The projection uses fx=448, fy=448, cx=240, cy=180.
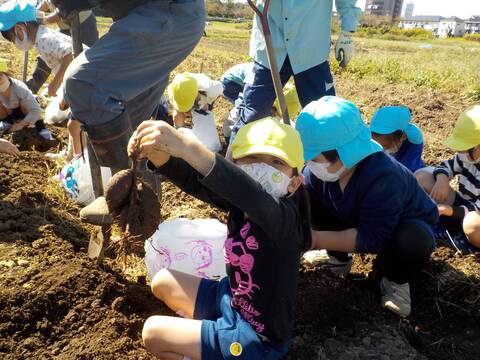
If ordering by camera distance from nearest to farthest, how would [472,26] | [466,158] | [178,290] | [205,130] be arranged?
[178,290]
[466,158]
[205,130]
[472,26]

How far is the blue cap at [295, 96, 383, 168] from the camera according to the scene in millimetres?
1819

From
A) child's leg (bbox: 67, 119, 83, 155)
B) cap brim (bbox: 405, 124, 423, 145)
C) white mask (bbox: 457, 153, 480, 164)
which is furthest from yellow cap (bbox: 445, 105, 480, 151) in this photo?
child's leg (bbox: 67, 119, 83, 155)

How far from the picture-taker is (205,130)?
371 cm

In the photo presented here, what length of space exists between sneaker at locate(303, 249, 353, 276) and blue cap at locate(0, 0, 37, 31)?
8.56 ft

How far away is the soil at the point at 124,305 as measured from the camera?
5.68 ft

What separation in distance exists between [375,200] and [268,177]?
666 millimetres

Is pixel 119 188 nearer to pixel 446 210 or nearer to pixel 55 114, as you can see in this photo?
pixel 446 210

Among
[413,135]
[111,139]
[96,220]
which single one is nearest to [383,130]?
[413,135]

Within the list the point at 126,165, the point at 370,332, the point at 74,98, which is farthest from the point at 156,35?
the point at 370,332

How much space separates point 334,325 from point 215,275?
0.59 meters

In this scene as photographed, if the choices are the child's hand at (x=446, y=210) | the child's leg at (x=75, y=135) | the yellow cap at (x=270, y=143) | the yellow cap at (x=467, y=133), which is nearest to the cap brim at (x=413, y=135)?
the yellow cap at (x=467, y=133)

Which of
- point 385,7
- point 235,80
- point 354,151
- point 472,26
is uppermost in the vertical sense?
point 354,151

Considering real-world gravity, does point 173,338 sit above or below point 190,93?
below

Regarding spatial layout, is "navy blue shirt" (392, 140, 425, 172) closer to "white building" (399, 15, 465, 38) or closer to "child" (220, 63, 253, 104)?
"child" (220, 63, 253, 104)
